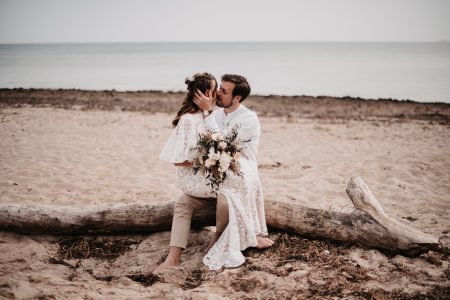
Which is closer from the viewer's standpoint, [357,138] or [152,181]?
[152,181]

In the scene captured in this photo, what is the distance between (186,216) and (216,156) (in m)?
0.80

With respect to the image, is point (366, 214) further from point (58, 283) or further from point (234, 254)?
point (58, 283)

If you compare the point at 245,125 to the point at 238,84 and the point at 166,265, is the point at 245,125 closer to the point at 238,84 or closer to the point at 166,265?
the point at 238,84

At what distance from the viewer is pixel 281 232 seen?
4543 mm

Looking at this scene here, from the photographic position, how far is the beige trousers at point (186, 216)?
13.1ft

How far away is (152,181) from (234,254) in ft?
11.4

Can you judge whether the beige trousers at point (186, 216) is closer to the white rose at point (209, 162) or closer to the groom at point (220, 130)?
the groom at point (220, 130)

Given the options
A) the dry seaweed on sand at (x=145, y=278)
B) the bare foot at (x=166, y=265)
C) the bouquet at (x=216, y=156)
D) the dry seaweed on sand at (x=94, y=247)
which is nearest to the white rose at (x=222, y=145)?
the bouquet at (x=216, y=156)

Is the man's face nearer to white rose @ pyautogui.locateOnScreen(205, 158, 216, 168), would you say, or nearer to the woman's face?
the woman's face

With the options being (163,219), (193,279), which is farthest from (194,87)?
(193,279)

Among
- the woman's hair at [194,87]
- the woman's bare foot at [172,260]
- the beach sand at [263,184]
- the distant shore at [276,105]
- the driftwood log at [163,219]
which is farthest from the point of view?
the distant shore at [276,105]

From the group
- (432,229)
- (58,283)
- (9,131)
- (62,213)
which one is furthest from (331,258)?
(9,131)

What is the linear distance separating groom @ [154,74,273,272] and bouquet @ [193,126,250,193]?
0.20 m

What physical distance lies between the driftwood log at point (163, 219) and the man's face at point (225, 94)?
1.25m
